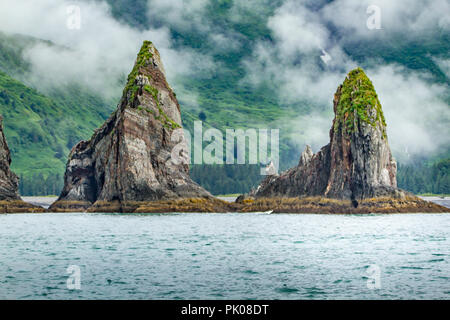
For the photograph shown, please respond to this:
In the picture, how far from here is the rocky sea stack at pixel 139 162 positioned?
14850cm

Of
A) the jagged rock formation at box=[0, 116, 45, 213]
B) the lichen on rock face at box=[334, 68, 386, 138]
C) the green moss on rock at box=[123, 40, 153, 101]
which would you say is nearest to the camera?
the lichen on rock face at box=[334, 68, 386, 138]

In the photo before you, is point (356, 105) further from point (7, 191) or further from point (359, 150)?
point (7, 191)

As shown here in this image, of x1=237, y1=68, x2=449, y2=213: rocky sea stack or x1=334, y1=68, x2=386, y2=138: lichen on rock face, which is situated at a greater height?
x1=334, y1=68, x2=386, y2=138: lichen on rock face

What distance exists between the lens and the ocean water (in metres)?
36.0

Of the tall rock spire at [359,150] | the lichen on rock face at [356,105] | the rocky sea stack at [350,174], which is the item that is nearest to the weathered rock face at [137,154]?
the rocky sea stack at [350,174]

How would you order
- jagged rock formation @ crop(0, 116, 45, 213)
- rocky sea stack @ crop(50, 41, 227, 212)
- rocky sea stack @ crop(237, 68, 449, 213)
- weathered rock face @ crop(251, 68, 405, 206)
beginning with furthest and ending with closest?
jagged rock formation @ crop(0, 116, 45, 213) → rocky sea stack @ crop(50, 41, 227, 212) → weathered rock face @ crop(251, 68, 405, 206) → rocky sea stack @ crop(237, 68, 449, 213)

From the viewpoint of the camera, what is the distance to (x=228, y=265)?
48.2 m

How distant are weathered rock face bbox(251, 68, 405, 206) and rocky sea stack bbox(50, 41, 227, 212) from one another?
72.4 ft

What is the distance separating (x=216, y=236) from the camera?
7775cm

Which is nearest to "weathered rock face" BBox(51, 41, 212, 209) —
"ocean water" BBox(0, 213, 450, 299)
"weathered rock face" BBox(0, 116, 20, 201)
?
"weathered rock face" BBox(0, 116, 20, 201)

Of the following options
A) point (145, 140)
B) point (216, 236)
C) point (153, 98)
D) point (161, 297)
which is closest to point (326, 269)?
point (161, 297)

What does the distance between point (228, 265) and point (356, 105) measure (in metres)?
104

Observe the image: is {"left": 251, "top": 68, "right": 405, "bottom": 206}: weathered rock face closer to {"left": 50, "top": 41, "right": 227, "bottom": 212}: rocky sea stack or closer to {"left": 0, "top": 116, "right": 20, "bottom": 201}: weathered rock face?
{"left": 50, "top": 41, "right": 227, "bottom": 212}: rocky sea stack
